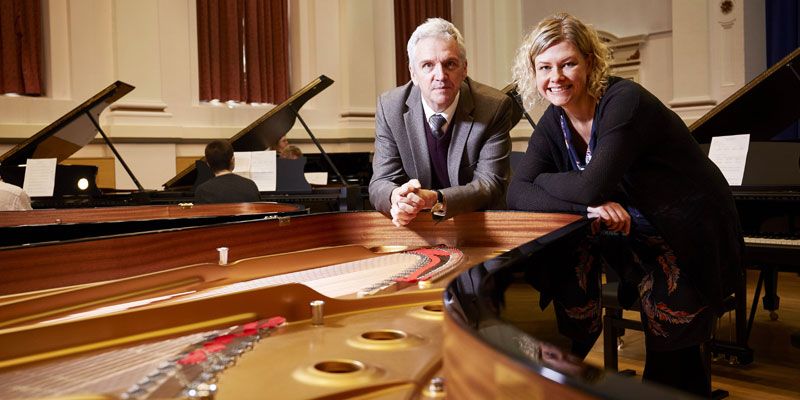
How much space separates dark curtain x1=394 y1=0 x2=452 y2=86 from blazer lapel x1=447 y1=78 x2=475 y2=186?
6167 mm

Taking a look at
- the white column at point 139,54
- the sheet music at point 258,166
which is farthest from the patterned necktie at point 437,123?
the white column at point 139,54

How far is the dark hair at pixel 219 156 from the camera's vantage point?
4.52 metres

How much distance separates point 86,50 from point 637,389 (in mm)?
6638

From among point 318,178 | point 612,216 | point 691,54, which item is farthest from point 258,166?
point 691,54

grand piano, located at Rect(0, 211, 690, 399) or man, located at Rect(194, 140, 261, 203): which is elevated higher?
man, located at Rect(194, 140, 261, 203)

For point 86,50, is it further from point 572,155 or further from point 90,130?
point 572,155

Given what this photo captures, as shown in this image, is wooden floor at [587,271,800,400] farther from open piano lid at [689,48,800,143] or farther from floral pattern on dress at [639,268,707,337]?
open piano lid at [689,48,800,143]

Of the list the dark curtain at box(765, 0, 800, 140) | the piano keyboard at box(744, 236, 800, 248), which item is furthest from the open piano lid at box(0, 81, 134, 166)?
the dark curtain at box(765, 0, 800, 140)

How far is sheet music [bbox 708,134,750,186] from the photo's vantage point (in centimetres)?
352

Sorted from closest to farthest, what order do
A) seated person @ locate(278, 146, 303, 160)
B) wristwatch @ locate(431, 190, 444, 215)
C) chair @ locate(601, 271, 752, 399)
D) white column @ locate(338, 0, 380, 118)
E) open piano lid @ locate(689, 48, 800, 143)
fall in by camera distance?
wristwatch @ locate(431, 190, 444, 215), chair @ locate(601, 271, 752, 399), open piano lid @ locate(689, 48, 800, 143), seated person @ locate(278, 146, 303, 160), white column @ locate(338, 0, 380, 118)

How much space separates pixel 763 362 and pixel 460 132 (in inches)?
82.4

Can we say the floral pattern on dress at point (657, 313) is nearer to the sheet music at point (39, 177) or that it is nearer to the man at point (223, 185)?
the man at point (223, 185)

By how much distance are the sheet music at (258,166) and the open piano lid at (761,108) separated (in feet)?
8.96

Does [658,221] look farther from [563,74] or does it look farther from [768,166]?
[768,166]
